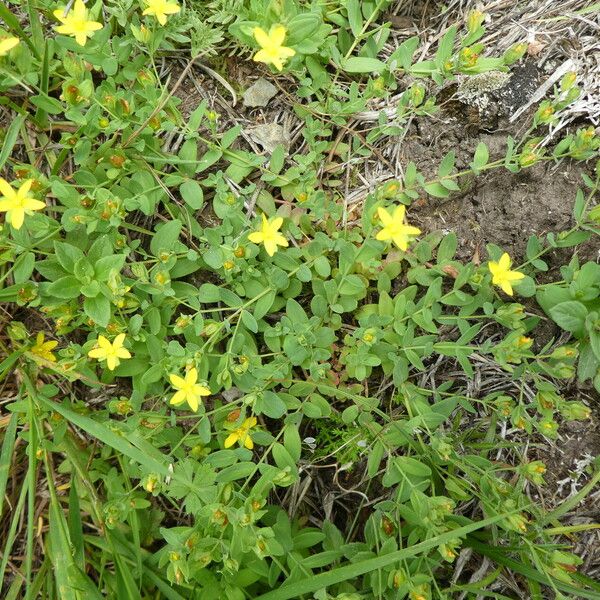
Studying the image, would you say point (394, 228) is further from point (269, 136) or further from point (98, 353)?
point (98, 353)

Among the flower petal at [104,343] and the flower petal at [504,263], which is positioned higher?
the flower petal at [504,263]

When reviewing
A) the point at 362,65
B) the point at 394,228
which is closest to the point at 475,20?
the point at 362,65

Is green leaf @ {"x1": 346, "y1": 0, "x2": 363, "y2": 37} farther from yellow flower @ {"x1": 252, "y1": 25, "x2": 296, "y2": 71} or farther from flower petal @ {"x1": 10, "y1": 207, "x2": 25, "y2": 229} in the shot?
flower petal @ {"x1": 10, "y1": 207, "x2": 25, "y2": 229}

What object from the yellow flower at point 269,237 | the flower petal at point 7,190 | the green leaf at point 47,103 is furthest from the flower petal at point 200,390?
the green leaf at point 47,103

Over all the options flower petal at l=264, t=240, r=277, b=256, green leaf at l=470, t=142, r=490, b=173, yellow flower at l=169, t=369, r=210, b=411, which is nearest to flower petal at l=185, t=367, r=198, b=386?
yellow flower at l=169, t=369, r=210, b=411

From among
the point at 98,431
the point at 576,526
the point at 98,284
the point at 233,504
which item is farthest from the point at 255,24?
the point at 576,526

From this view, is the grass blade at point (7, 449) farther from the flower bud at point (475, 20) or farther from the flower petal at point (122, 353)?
the flower bud at point (475, 20)
